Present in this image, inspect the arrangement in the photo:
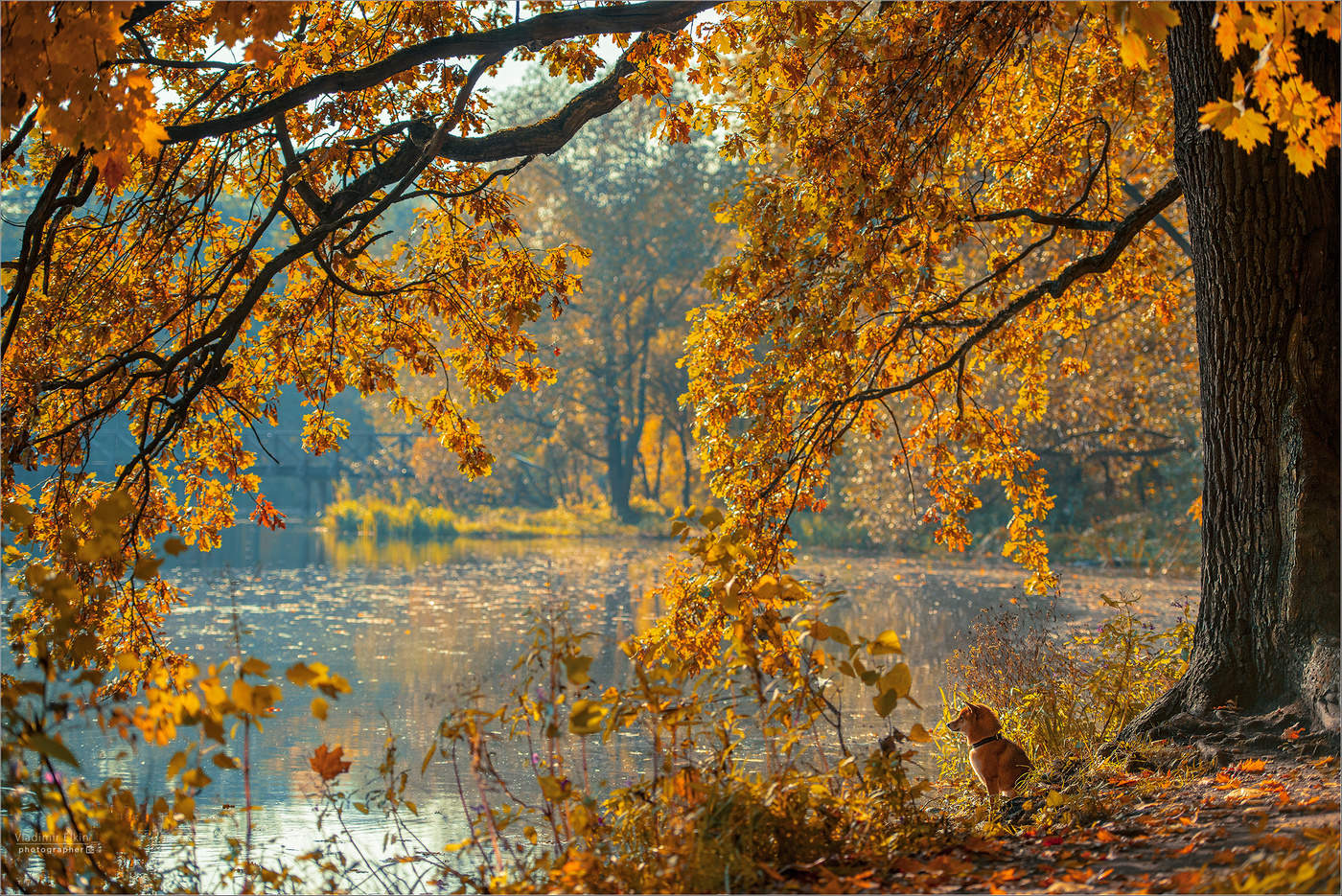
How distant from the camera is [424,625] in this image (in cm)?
1437

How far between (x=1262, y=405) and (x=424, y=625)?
10854mm

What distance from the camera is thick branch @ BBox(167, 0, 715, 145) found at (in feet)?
16.0

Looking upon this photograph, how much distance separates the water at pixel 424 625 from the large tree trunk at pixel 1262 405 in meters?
2.20

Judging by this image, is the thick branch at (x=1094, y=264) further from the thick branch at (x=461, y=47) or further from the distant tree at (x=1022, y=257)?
the thick branch at (x=461, y=47)

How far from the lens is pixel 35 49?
3.82 m

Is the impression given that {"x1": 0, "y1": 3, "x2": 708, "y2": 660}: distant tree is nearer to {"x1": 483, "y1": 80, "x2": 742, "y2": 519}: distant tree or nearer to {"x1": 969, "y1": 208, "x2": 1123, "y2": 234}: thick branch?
{"x1": 969, "y1": 208, "x2": 1123, "y2": 234}: thick branch

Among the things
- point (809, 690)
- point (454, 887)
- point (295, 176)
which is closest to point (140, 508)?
point (295, 176)

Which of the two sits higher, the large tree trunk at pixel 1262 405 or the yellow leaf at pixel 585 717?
the large tree trunk at pixel 1262 405

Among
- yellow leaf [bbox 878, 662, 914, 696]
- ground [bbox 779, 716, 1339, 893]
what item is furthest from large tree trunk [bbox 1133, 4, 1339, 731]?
yellow leaf [bbox 878, 662, 914, 696]

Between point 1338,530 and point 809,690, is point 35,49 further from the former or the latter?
point 1338,530

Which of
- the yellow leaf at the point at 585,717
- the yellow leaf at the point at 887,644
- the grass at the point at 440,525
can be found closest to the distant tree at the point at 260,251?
the yellow leaf at the point at 585,717

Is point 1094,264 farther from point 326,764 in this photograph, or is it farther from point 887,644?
point 326,764

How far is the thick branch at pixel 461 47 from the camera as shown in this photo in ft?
16.0

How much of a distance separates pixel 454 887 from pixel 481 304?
Answer: 3.72 m
